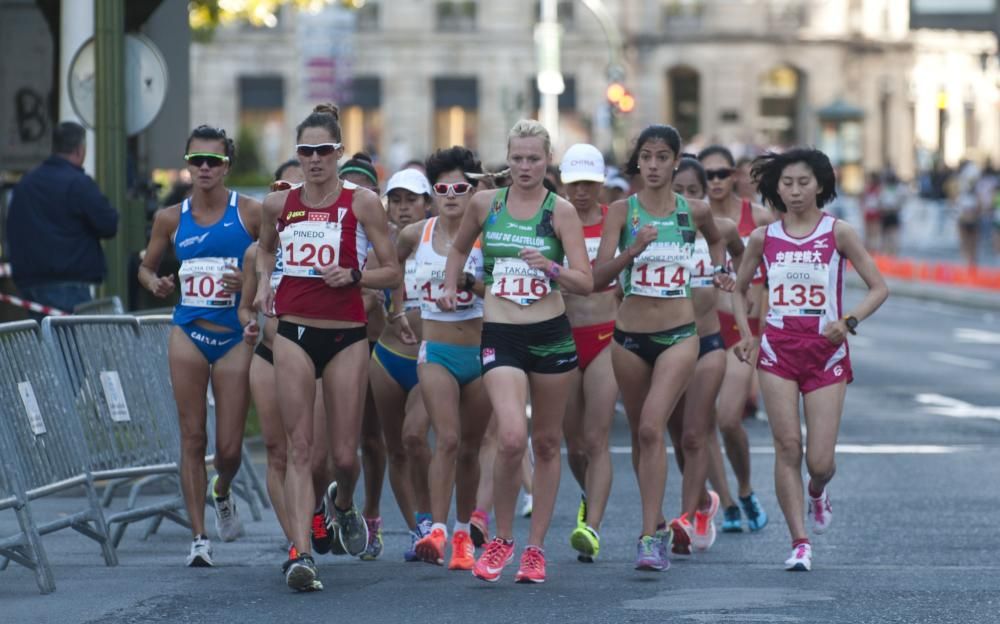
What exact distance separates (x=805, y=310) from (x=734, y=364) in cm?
171

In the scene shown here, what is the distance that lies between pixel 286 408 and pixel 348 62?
93.0ft

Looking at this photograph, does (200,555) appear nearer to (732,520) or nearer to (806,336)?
(806,336)

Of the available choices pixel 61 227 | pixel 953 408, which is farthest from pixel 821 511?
pixel 953 408

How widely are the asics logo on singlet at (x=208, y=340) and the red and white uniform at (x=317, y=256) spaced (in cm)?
63

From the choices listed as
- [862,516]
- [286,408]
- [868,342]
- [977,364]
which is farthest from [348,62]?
[286,408]

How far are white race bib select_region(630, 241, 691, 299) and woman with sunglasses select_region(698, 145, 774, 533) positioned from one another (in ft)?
3.11

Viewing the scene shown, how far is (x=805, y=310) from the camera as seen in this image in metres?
10.3

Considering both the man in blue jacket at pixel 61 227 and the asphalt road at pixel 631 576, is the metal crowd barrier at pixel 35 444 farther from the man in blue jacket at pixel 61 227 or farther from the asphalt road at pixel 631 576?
the man in blue jacket at pixel 61 227

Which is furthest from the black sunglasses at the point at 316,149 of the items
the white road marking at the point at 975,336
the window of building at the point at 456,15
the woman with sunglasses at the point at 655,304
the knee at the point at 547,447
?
the window of building at the point at 456,15

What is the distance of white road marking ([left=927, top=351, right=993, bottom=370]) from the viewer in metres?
23.9

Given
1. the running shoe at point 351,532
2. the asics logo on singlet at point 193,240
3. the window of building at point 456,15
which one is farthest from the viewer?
the window of building at point 456,15

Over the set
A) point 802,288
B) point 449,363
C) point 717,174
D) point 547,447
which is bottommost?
point 547,447

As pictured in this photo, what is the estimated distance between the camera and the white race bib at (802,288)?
33.8 ft

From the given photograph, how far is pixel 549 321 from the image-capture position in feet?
32.2
